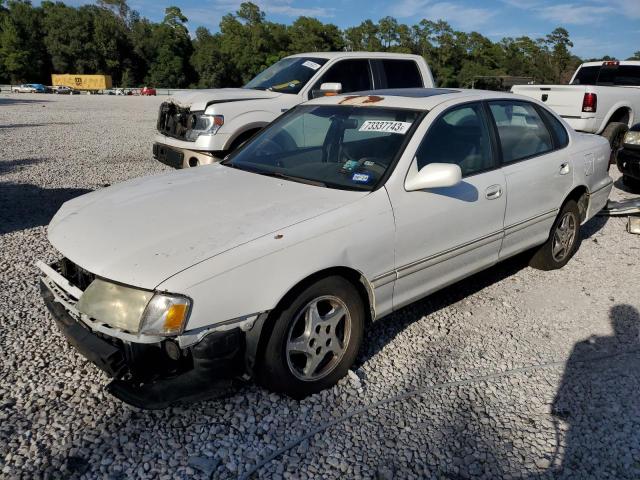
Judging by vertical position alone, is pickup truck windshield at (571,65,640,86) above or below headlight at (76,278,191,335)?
above

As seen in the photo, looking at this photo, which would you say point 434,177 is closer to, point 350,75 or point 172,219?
point 172,219

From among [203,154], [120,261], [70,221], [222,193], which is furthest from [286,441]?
[203,154]

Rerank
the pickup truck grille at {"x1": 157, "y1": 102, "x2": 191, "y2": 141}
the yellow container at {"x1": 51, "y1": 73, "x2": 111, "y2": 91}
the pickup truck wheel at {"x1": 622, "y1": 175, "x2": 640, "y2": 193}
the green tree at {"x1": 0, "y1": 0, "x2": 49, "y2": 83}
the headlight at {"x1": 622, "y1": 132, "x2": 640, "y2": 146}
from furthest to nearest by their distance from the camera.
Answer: the green tree at {"x1": 0, "y1": 0, "x2": 49, "y2": 83} → the yellow container at {"x1": 51, "y1": 73, "x2": 111, "y2": 91} → the pickup truck wheel at {"x1": 622, "y1": 175, "x2": 640, "y2": 193} → the headlight at {"x1": 622, "y1": 132, "x2": 640, "y2": 146} → the pickup truck grille at {"x1": 157, "y1": 102, "x2": 191, "y2": 141}

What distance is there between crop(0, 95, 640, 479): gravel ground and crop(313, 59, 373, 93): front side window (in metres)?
4.05

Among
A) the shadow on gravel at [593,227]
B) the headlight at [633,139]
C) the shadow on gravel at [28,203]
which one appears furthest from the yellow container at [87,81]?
the shadow on gravel at [593,227]

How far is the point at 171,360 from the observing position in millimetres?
2469

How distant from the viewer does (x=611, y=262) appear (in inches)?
202

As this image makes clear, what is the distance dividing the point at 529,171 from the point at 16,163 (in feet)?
29.7

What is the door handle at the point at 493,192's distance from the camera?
12.0 ft

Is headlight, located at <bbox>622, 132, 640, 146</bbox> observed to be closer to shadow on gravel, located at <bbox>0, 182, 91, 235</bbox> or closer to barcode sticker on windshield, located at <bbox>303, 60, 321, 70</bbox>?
barcode sticker on windshield, located at <bbox>303, 60, 321, 70</bbox>

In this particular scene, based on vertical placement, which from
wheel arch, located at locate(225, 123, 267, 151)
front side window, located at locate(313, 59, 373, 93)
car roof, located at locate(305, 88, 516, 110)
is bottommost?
wheel arch, located at locate(225, 123, 267, 151)

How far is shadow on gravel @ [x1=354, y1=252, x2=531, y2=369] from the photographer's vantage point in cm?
352

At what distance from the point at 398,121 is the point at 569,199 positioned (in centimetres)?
212

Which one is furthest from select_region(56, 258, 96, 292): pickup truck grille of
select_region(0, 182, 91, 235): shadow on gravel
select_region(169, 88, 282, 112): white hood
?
select_region(169, 88, 282, 112): white hood
